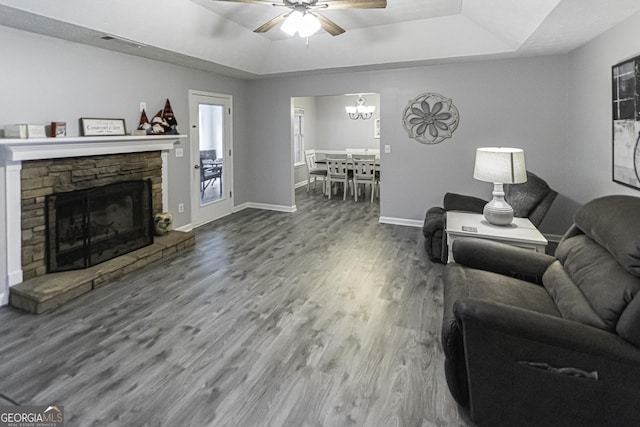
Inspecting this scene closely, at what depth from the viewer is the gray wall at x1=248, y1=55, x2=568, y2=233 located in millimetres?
5031

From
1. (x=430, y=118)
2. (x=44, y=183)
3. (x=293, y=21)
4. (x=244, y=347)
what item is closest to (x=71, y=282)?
(x=44, y=183)

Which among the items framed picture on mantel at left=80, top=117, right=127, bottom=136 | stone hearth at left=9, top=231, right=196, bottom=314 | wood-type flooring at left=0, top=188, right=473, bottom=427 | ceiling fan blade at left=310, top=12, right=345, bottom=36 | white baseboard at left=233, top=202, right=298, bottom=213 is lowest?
wood-type flooring at left=0, top=188, right=473, bottom=427

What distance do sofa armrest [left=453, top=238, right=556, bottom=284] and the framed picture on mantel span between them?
3811mm

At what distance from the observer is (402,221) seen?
20.0ft

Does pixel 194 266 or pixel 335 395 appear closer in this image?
pixel 335 395

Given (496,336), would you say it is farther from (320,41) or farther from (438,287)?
(320,41)

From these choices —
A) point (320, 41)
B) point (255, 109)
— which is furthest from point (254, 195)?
point (320, 41)

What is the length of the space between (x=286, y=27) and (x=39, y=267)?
3.16m

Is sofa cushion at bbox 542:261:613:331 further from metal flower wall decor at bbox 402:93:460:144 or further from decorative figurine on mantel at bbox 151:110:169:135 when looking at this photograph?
decorative figurine on mantel at bbox 151:110:169:135

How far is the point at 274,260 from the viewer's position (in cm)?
443

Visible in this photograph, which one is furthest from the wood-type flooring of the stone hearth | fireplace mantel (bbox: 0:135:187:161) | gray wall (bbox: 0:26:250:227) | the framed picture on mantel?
gray wall (bbox: 0:26:250:227)

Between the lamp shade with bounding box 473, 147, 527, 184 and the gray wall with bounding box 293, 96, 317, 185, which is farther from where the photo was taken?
the gray wall with bounding box 293, 96, 317, 185

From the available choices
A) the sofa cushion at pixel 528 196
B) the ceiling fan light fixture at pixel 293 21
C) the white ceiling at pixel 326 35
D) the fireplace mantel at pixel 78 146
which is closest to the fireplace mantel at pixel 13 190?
the fireplace mantel at pixel 78 146

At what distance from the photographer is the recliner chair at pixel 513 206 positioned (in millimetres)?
3963
